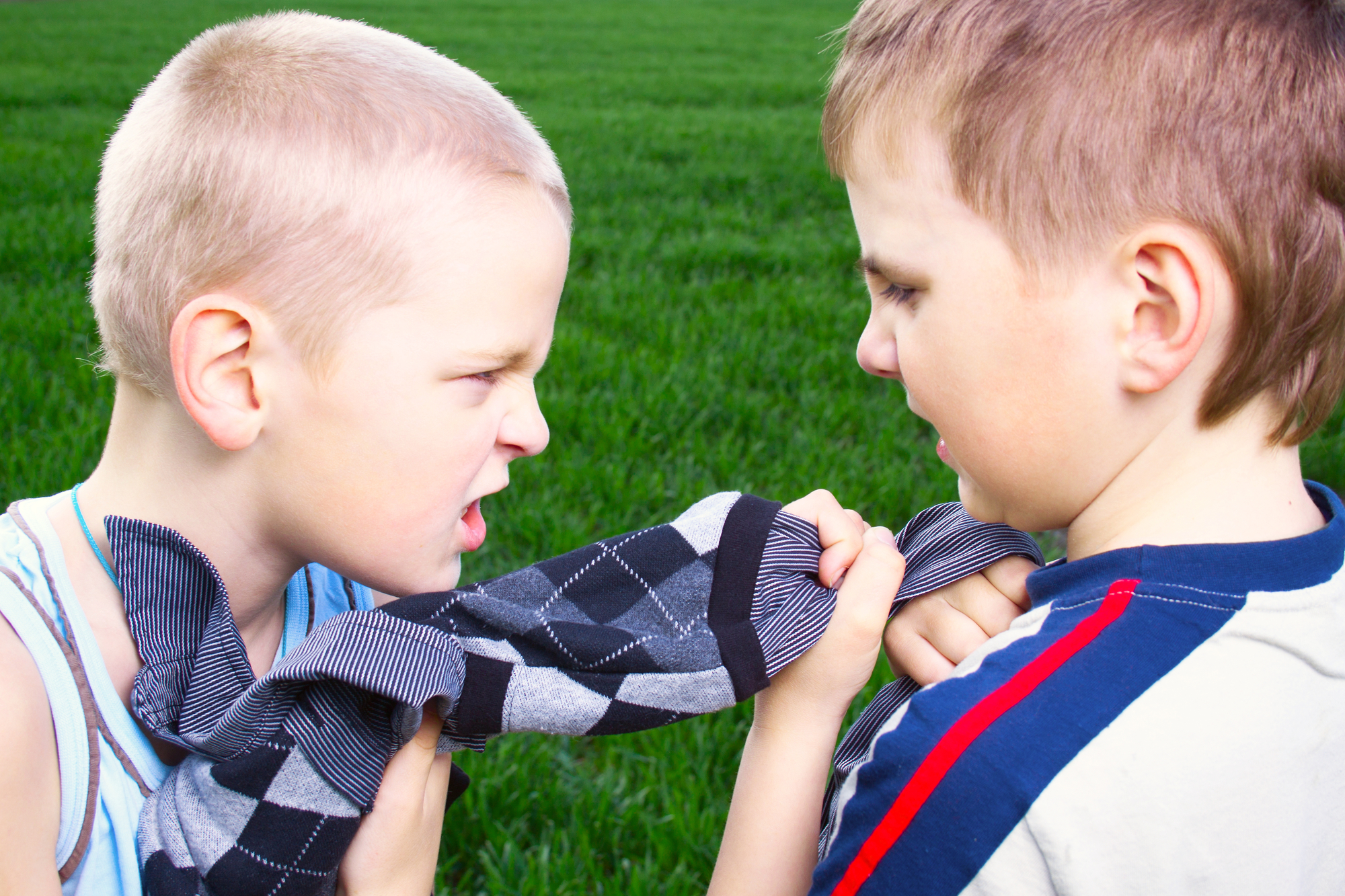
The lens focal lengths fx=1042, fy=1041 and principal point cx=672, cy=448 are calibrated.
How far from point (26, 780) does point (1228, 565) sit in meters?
1.33

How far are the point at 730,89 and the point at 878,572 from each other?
37.6 ft

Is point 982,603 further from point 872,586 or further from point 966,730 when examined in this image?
point 966,730

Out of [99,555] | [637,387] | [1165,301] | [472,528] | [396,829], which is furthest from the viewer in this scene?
[637,387]

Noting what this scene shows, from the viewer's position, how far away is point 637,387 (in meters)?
3.80

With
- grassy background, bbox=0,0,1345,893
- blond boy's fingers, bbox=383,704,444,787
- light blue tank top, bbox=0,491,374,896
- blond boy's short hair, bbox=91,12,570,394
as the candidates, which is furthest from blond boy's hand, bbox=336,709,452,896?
grassy background, bbox=0,0,1345,893

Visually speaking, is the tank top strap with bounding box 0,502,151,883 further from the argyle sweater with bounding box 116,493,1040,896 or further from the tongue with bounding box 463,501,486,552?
the tongue with bounding box 463,501,486,552

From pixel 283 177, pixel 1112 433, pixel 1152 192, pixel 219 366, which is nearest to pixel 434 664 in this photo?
Result: pixel 219 366

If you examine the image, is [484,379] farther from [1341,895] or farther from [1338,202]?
[1341,895]

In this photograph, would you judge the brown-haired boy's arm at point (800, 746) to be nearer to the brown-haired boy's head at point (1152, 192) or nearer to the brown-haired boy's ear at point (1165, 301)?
the brown-haired boy's head at point (1152, 192)

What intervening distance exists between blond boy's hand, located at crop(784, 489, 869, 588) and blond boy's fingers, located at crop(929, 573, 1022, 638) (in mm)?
125

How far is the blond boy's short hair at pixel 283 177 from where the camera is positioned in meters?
1.33

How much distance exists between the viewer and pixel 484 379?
142 cm

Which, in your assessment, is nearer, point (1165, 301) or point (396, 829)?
point (1165, 301)

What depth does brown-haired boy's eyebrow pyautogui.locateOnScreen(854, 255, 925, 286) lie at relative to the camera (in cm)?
129
